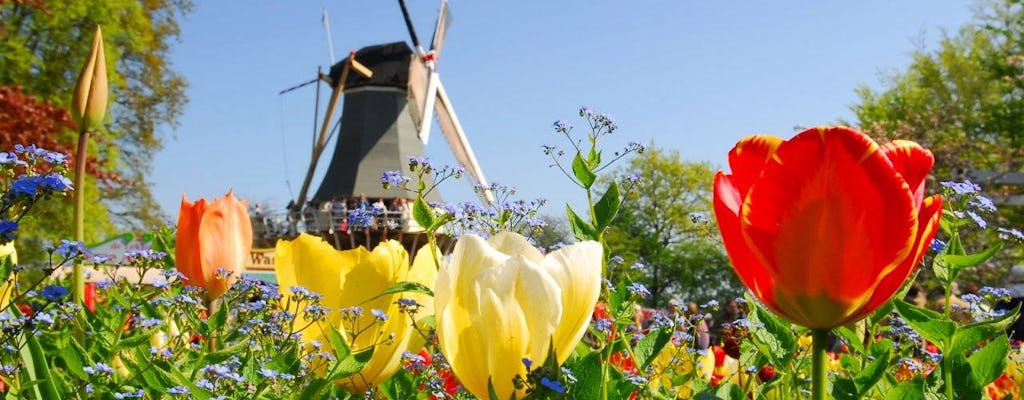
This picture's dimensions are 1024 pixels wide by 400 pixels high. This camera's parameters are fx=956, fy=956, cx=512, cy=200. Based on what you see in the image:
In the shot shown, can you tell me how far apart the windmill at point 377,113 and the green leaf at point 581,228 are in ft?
108

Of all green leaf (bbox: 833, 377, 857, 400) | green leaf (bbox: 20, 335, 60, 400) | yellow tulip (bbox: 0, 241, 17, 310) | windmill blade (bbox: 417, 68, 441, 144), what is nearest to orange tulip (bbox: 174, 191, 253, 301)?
yellow tulip (bbox: 0, 241, 17, 310)

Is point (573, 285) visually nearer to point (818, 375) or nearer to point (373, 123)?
point (818, 375)

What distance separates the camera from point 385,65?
117 ft

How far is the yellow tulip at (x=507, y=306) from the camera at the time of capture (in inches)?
39.3

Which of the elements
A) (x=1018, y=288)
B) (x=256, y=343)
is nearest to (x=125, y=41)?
(x=1018, y=288)

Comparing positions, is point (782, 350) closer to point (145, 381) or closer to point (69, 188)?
point (145, 381)

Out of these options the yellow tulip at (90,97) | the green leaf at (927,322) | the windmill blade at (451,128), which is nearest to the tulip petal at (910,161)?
the green leaf at (927,322)

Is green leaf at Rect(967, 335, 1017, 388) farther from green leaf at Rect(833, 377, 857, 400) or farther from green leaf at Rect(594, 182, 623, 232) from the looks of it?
green leaf at Rect(594, 182, 623, 232)

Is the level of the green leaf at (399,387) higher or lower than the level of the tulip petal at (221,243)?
lower

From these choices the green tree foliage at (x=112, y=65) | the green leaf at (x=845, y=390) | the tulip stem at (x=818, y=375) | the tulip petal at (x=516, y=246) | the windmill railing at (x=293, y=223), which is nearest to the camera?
the tulip stem at (x=818, y=375)

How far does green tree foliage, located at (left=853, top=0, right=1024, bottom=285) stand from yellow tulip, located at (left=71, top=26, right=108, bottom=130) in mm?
24485

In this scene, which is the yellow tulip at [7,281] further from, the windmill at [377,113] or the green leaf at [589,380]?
the windmill at [377,113]

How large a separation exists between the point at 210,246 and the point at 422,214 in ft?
2.95

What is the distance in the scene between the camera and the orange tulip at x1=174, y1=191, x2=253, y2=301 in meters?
2.04
